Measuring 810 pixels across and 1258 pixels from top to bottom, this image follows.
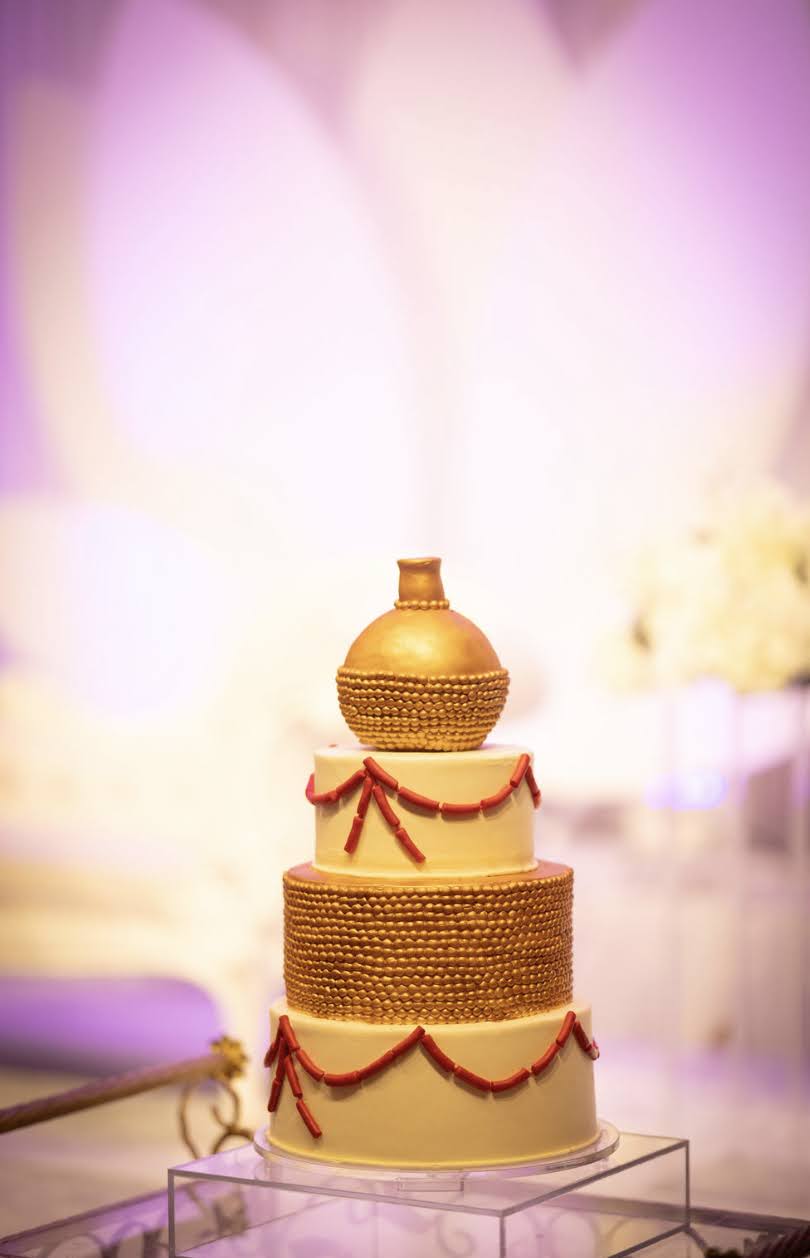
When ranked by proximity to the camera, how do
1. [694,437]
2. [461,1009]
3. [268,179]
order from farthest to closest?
[268,179] → [694,437] → [461,1009]

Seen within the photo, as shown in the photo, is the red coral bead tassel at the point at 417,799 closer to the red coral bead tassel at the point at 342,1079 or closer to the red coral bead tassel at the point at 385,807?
the red coral bead tassel at the point at 385,807

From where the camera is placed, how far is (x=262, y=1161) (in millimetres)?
2895

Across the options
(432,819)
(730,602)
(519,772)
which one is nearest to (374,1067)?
(432,819)

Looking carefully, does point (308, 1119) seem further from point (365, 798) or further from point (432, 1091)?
point (365, 798)

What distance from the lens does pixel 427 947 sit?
9.07 ft

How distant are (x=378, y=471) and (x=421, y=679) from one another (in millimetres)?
1957

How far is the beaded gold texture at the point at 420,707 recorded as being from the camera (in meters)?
2.83

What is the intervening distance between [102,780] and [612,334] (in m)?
1.72

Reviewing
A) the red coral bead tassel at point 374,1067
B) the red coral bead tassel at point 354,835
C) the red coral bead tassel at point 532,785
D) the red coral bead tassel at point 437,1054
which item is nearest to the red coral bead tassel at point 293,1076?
the red coral bead tassel at point 374,1067

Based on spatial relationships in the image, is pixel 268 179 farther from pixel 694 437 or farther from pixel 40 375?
pixel 694 437

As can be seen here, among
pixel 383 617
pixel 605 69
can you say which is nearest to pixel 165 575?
pixel 605 69

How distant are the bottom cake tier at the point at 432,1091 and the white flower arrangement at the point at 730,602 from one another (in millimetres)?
1573

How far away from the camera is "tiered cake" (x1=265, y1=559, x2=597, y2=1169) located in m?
2.76

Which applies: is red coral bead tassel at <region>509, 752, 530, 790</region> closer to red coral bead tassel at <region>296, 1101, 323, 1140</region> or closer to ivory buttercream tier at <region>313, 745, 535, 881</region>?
ivory buttercream tier at <region>313, 745, 535, 881</region>
